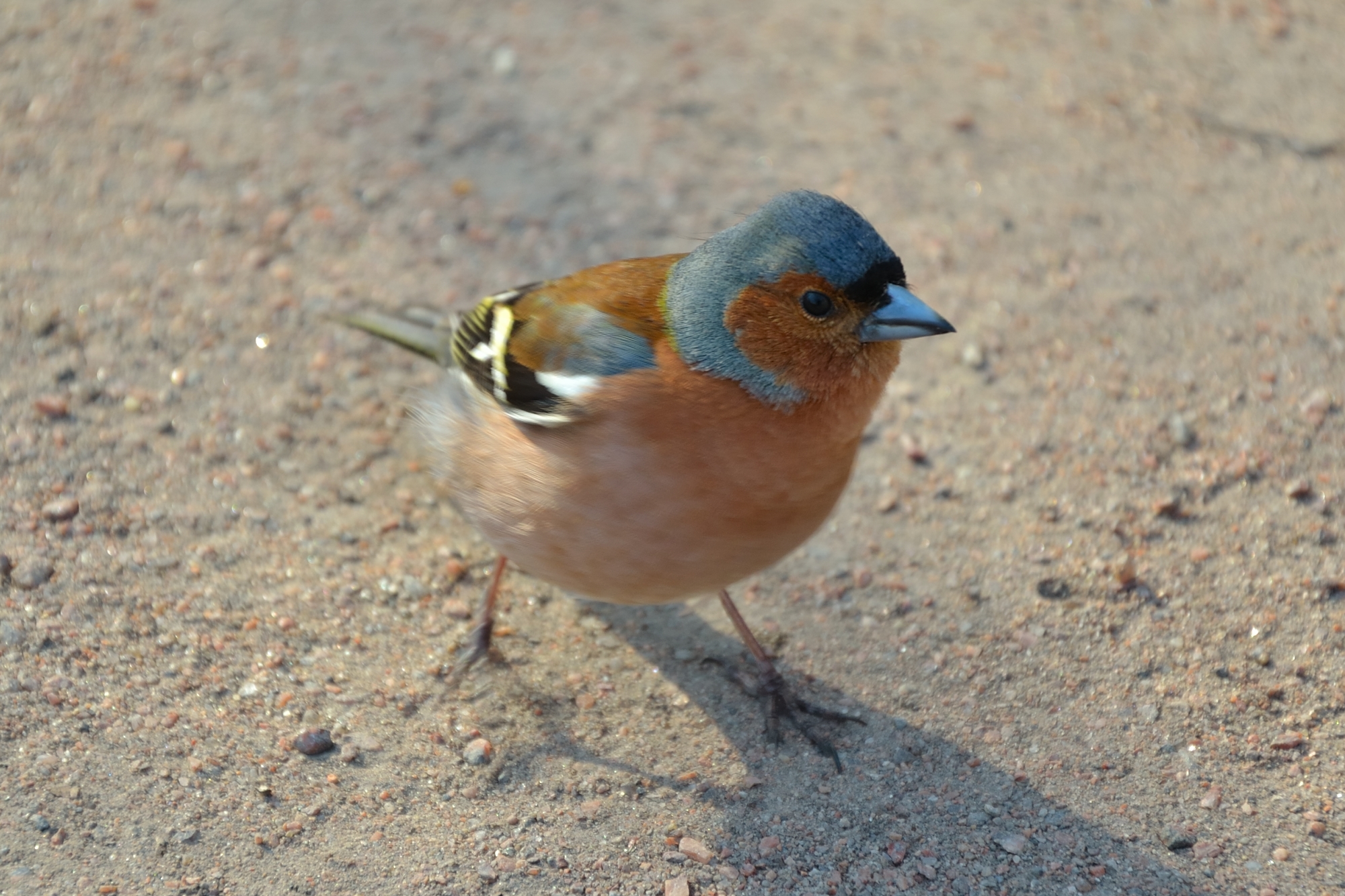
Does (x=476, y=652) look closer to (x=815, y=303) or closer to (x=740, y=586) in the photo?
(x=740, y=586)

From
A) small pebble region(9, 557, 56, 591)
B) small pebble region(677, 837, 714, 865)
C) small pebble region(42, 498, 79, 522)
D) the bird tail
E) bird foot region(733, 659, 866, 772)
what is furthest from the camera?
the bird tail

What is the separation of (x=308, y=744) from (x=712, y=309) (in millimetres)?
1760

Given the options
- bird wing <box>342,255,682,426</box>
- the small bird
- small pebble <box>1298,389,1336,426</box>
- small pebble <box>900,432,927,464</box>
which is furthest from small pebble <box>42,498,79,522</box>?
small pebble <box>1298,389,1336,426</box>

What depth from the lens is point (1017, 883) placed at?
337 centimetres

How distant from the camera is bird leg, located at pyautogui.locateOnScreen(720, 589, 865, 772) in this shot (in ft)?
12.6

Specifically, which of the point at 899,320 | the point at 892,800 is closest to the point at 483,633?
the point at 892,800

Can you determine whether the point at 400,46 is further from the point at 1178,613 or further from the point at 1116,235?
the point at 1178,613

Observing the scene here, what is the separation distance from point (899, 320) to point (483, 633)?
5.75 ft

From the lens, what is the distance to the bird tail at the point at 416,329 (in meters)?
4.49

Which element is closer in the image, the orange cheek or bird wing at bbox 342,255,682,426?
the orange cheek

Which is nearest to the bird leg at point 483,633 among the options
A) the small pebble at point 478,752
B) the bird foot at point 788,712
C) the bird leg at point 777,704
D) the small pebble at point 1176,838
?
the small pebble at point 478,752

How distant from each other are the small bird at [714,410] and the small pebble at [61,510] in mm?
1638

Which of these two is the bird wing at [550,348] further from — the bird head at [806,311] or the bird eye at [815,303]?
the bird eye at [815,303]

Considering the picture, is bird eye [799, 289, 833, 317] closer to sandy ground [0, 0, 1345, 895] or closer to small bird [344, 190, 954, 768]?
small bird [344, 190, 954, 768]
